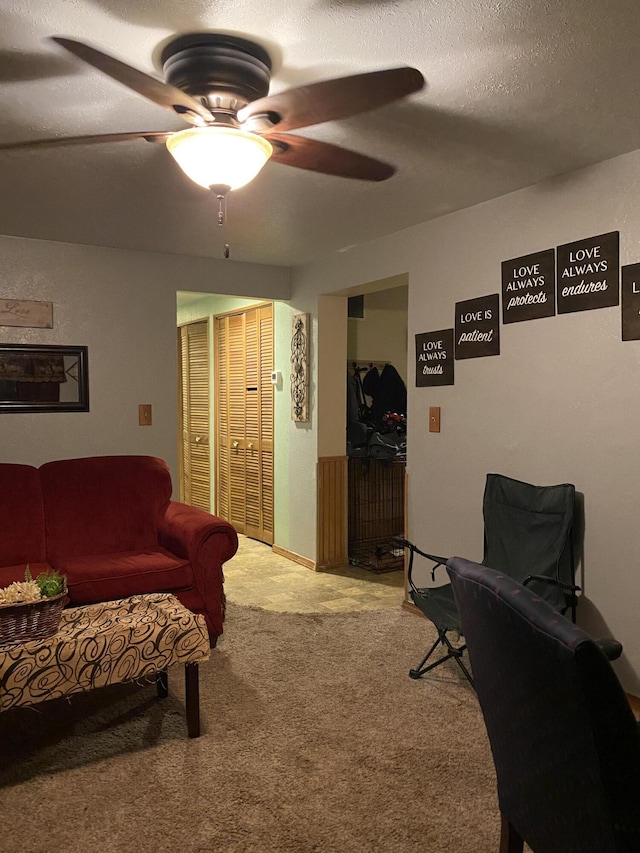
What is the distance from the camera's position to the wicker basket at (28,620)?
7.86ft

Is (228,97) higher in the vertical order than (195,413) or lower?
higher

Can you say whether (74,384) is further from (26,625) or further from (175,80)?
(175,80)

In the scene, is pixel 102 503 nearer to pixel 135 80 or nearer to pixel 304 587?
pixel 304 587

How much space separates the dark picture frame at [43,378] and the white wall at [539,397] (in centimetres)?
214

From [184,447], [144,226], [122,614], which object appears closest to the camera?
[122,614]

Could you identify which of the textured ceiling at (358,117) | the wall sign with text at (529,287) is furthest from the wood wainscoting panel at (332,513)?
the wall sign with text at (529,287)

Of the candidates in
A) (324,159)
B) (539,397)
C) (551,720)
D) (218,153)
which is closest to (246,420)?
(539,397)

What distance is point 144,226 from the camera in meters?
4.04

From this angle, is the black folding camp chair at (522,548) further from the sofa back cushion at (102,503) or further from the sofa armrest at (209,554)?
the sofa back cushion at (102,503)

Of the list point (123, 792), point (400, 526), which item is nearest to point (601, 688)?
point (123, 792)

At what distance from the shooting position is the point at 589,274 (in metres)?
3.06

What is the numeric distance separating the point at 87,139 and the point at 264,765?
2380 mm

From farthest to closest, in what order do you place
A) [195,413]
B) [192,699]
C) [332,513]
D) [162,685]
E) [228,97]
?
1. [195,413]
2. [332,513]
3. [162,685]
4. [192,699]
5. [228,97]

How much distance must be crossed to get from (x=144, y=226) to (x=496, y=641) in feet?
11.3
